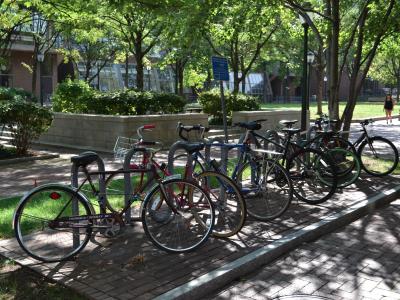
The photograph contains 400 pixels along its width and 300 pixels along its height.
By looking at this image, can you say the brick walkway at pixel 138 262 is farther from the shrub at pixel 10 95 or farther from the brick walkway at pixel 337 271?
the shrub at pixel 10 95

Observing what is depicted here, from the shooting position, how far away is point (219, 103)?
1927cm

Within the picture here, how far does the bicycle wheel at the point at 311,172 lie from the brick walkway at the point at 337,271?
38.5 inches

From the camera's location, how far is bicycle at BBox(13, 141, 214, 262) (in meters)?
→ 4.69

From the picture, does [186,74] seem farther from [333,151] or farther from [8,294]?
[8,294]

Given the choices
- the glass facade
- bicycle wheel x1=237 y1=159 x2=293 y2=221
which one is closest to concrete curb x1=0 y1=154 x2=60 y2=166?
bicycle wheel x1=237 y1=159 x2=293 y2=221

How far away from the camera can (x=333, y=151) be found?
821 cm

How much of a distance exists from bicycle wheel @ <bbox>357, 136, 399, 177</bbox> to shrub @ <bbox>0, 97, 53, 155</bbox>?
715 cm

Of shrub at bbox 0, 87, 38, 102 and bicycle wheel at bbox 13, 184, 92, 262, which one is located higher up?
shrub at bbox 0, 87, 38, 102

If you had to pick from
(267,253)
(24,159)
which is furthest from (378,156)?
(24,159)

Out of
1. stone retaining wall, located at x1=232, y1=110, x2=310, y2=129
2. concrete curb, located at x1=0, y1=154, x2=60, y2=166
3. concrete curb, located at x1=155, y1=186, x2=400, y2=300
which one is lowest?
concrete curb, located at x1=155, y1=186, x2=400, y2=300

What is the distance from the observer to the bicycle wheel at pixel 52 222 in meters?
4.64

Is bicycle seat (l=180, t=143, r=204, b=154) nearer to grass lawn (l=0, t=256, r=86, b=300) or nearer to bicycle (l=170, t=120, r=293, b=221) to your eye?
bicycle (l=170, t=120, r=293, b=221)

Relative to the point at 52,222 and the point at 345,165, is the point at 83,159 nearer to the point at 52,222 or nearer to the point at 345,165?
the point at 52,222

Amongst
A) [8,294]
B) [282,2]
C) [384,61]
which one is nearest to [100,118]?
[282,2]
